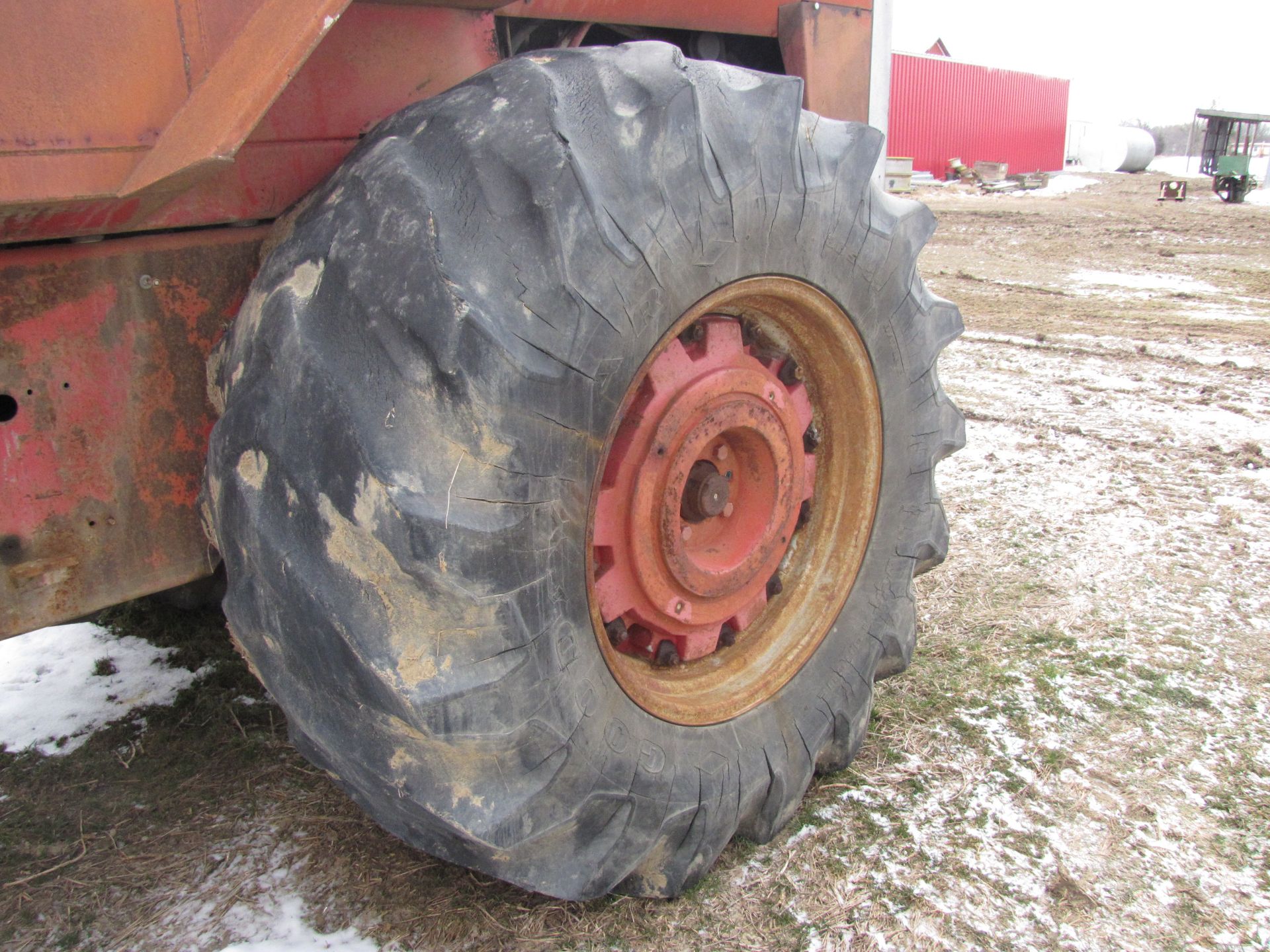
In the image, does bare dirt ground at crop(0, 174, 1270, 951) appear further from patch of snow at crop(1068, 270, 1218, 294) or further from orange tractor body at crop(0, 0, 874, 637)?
patch of snow at crop(1068, 270, 1218, 294)

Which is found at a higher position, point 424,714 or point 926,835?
point 424,714

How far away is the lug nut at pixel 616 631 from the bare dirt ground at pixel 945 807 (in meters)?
0.50

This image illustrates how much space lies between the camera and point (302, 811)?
2.11 m

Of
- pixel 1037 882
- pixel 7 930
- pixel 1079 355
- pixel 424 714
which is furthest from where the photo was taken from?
pixel 1079 355

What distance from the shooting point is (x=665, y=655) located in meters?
2.03

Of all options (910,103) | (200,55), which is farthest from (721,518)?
(910,103)

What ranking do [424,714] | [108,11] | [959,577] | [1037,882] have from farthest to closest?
[959,577], [1037,882], [424,714], [108,11]

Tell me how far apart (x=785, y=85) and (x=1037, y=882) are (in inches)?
65.4

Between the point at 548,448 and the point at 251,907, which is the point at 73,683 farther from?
the point at 548,448

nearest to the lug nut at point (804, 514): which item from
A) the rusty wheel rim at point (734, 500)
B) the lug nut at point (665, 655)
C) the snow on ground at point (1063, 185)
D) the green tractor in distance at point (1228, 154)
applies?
the rusty wheel rim at point (734, 500)

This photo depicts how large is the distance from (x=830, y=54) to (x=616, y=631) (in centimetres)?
175

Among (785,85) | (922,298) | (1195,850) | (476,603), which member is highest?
(785,85)

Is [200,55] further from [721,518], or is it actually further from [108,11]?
[721,518]

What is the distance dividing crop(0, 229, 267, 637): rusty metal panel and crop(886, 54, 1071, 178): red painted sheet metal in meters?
29.4
